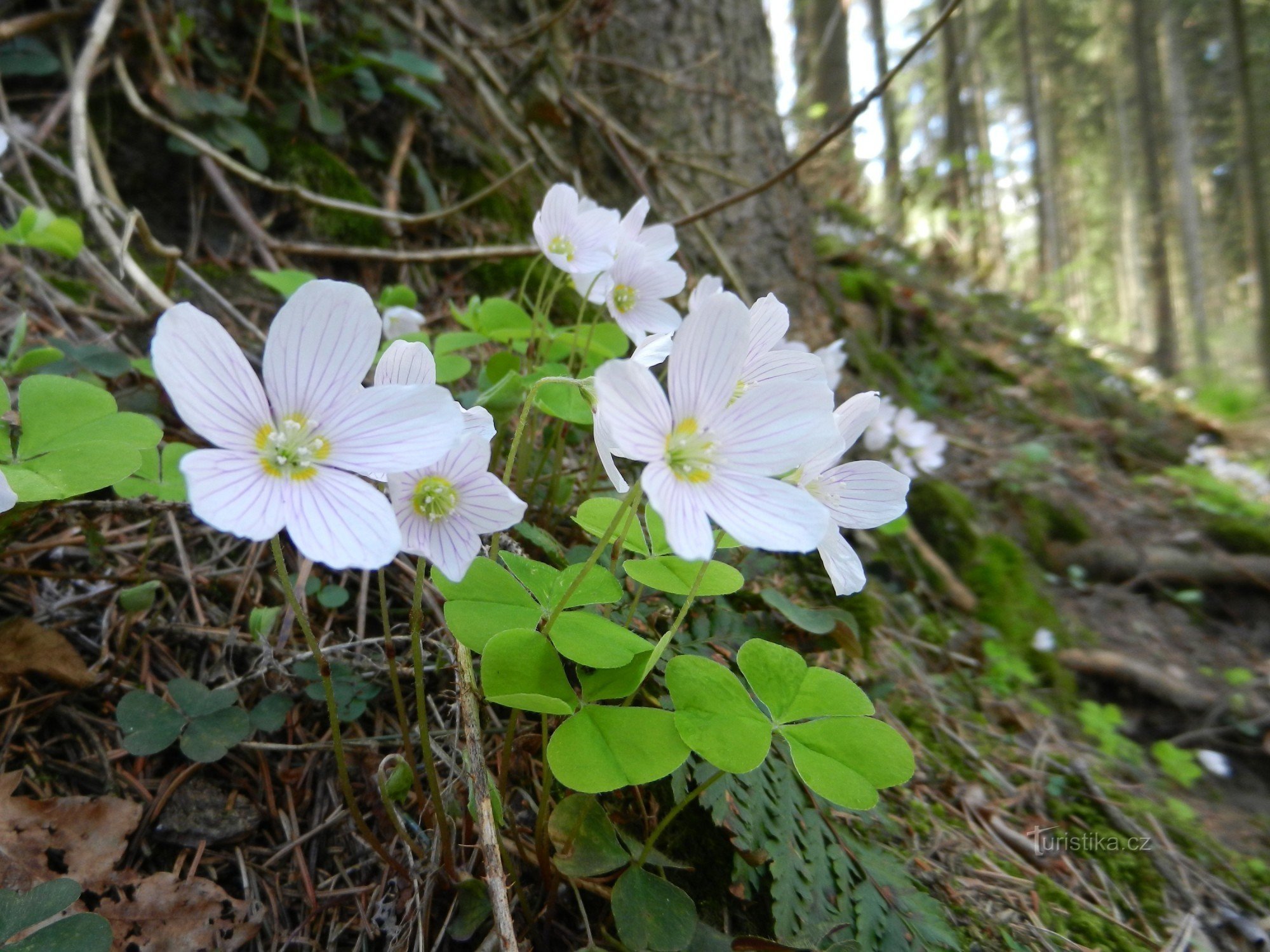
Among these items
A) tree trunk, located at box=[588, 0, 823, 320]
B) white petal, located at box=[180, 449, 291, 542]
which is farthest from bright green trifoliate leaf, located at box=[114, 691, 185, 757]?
tree trunk, located at box=[588, 0, 823, 320]

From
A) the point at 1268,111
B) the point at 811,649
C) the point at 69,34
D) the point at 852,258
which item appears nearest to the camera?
the point at 811,649

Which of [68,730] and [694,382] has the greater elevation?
[694,382]

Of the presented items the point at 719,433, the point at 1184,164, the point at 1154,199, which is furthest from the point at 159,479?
the point at 1154,199

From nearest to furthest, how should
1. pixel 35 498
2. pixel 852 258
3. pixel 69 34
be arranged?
pixel 35 498, pixel 69 34, pixel 852 258

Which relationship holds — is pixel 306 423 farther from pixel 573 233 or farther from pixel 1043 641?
pixel 1043 641

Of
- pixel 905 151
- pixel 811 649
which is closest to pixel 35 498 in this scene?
pixel 811 649

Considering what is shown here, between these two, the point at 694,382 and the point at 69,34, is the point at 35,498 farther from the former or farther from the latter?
the point at 69,34

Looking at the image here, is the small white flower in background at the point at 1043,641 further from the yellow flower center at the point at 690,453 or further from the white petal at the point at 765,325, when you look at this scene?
the yellow flower center at the point at 690,453
